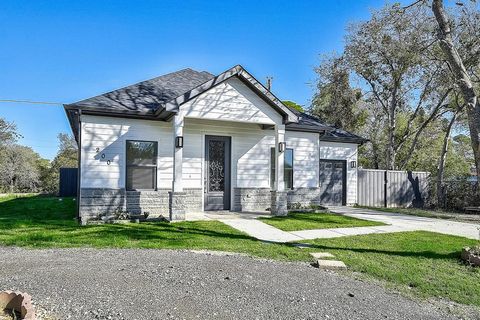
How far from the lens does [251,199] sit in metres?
11.3

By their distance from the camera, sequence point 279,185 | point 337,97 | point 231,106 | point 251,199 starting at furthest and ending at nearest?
point 337,97 < point 251,199 < point 279,185 < point 231,106

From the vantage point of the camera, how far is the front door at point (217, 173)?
10742 mm

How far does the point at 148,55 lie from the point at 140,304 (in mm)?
14296

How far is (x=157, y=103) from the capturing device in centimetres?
1017

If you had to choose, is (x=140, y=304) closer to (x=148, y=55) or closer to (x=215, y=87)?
(x=215, y=87)

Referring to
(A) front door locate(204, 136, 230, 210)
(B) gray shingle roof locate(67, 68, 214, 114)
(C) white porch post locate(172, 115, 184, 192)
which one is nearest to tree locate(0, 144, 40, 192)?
(B) gray shingle roof locate(67, 68, 214, 114)

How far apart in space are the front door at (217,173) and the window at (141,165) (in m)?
1.72

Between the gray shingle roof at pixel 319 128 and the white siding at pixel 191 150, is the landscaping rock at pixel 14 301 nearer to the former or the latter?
the white siding at pixel 191 150

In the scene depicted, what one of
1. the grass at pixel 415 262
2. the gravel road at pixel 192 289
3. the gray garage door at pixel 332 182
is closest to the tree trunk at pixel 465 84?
the grass at pixel 415 262

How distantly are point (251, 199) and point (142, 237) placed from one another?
202 inches

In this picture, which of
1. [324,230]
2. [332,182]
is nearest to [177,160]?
[324,230]

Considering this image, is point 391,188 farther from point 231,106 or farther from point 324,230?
point 231,106

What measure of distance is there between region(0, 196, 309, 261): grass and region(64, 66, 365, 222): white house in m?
1.12

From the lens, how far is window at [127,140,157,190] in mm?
9719
